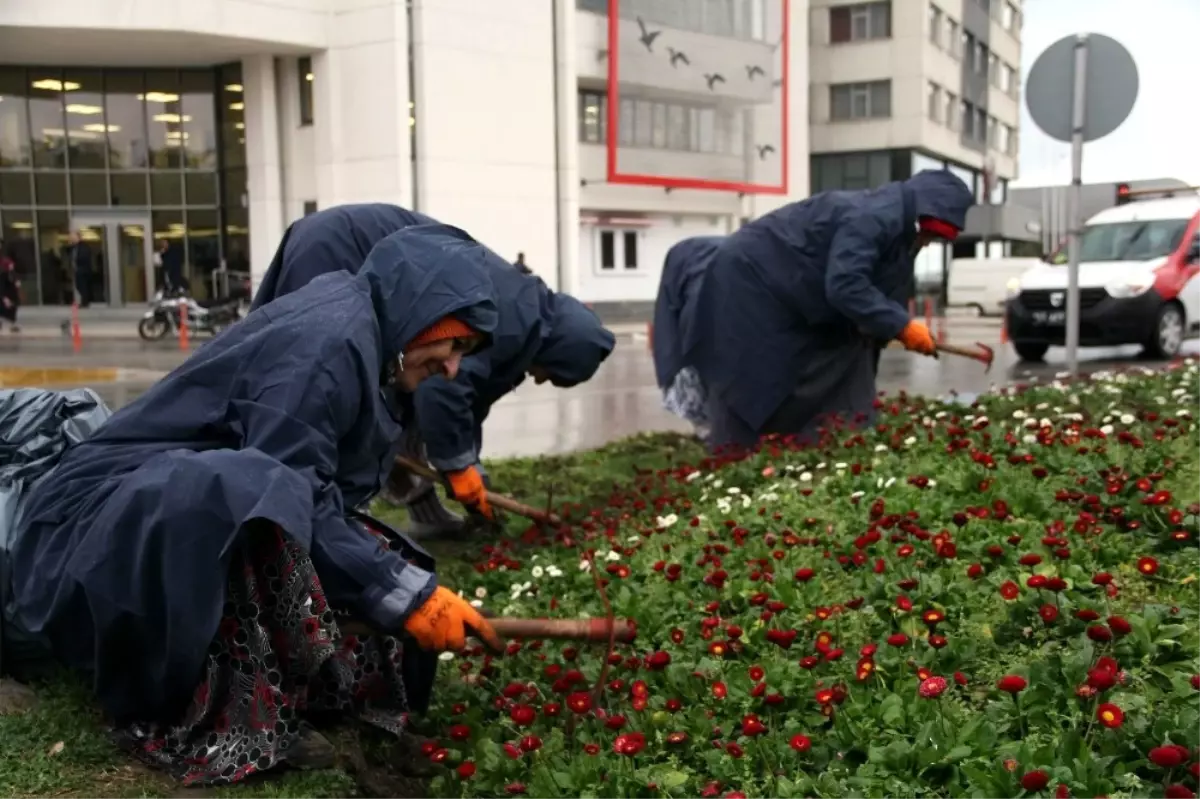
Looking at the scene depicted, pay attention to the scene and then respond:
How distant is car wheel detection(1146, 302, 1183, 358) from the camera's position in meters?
14.6

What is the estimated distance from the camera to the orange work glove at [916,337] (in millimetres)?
6559

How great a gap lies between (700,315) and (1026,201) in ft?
160

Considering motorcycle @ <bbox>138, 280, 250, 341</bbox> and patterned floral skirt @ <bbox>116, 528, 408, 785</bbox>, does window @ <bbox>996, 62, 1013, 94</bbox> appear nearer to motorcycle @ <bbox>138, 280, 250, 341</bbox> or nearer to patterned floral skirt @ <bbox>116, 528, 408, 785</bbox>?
motorcycle @ <bbox>138, 280, 250, 341</bbox>

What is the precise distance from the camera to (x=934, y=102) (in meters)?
45.3

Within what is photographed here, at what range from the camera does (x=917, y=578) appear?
3.52 meters

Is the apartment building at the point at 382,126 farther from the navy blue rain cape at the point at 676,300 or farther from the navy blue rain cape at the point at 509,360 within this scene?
the navy blue rain cape at the point at 509,360

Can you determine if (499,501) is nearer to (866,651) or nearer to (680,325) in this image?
(680,325)

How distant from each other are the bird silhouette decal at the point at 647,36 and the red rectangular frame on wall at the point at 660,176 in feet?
3.39

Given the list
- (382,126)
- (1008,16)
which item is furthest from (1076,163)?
(1008,16)

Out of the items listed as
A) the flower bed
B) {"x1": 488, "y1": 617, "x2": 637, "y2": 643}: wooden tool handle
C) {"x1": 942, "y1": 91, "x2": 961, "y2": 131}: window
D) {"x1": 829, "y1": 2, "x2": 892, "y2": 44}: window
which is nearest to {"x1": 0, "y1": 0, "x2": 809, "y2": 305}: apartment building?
{"x1": 829, "y1": 2, "x2": 892, "y2": 44}: window

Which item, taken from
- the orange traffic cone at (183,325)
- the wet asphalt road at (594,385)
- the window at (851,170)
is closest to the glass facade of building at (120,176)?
the orange traffic cone at (183,325)

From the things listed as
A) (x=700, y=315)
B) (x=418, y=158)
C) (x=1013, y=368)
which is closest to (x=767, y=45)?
(x=418, y=158)

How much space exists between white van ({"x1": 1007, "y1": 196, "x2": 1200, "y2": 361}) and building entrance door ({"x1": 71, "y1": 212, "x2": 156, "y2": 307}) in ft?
80.9

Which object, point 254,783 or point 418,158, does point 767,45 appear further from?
point 254,783
